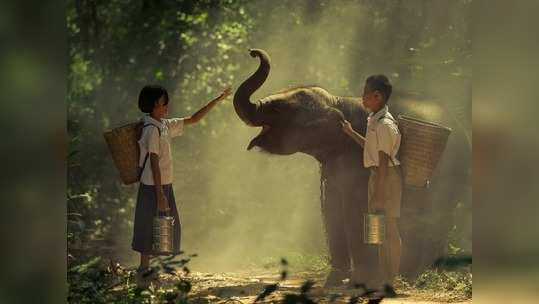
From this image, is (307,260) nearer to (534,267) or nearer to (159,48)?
(534,267)

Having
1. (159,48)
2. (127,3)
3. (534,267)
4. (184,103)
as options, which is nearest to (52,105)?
(184,103)

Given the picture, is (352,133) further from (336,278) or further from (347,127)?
(336,278)

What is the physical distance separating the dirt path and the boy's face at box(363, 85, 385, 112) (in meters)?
1.62

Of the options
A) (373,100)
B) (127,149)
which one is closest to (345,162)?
(373,100)

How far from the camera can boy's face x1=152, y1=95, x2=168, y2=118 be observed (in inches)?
372

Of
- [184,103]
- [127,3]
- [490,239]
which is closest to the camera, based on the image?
[490,239]

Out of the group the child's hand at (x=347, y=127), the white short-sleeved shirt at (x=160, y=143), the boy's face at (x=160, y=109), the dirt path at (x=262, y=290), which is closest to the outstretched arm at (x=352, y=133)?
the child's hand at (x=347, y=127)

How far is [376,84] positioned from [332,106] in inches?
18.3

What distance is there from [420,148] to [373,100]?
608 mm

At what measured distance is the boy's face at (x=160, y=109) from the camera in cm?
946

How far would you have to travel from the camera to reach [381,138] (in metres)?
8.91

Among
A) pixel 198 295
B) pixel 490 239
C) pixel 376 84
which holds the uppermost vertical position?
pixel 376 84

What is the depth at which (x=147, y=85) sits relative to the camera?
988 cm

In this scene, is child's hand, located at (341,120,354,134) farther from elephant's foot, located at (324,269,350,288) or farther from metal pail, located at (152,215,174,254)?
metal pail, located at (152,215,174,254)
